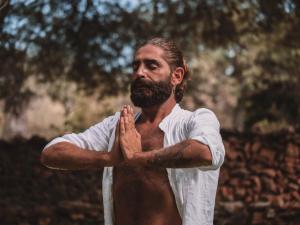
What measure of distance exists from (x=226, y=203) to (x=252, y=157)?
0.71 m

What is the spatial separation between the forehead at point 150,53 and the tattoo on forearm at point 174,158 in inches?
18.6

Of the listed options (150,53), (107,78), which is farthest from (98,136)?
(107,78)

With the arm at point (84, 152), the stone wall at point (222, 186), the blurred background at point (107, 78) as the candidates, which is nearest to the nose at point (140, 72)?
the arm at point (84, 152)

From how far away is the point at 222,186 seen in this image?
6691 millimetres

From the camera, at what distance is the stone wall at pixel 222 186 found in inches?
245

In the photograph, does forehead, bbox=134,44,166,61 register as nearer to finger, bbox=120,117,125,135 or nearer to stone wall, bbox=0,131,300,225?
finger, bbox=120,117,125,135

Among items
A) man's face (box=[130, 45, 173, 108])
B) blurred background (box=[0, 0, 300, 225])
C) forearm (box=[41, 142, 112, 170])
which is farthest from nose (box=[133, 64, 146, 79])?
blurred background (box=[0, 0, 300, 225])

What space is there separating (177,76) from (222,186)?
4.13 m

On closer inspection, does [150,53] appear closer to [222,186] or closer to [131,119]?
[131,119]

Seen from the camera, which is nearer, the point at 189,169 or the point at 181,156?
the point at 181,156

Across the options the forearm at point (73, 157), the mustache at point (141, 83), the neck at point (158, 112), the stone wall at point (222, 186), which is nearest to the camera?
the forearm at point (73, 157)

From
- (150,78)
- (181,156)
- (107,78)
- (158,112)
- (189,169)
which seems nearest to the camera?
(181,156)

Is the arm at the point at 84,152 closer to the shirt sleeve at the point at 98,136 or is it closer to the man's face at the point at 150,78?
the shirt sleeve at the point at 98,136

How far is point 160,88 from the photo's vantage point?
8.56 ft
